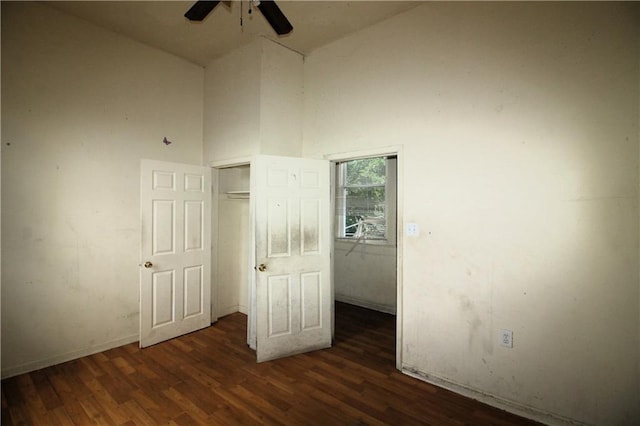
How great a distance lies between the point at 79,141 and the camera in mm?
3029

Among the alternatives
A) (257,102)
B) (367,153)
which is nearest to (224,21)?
(257,102)

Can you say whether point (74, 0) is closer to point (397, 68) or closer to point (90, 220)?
point (90, 220)

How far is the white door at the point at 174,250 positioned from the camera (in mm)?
3281

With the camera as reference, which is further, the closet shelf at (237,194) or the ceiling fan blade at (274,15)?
the closet shelf at (237,194)

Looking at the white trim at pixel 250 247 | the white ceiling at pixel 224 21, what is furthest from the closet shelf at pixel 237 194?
the white ceiling at pixel 224 21

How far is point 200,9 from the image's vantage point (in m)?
1.97

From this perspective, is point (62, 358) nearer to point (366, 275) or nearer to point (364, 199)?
point (366, 275)

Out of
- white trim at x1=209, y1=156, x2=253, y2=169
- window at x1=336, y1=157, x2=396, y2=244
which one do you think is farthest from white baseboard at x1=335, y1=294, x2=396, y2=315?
white trim at x1=209, y1=156, x2=253, y2=169

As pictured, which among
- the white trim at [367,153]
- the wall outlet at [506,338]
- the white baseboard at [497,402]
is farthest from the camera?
the white trim at [367,153]

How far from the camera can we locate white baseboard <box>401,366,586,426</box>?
6.91ft

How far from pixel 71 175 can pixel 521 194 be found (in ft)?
13.4

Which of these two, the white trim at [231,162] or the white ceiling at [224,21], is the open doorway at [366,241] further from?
the white ceiling at [224,21]

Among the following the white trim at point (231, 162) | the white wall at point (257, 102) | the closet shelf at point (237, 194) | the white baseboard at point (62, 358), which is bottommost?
the white baseboard at point (62, 358)

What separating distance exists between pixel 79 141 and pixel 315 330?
3.13m
